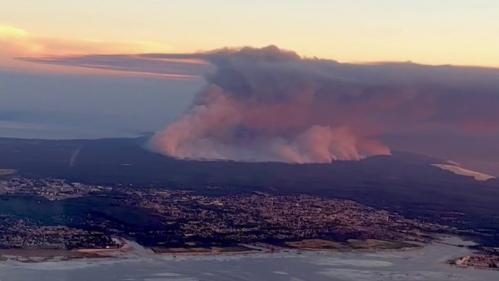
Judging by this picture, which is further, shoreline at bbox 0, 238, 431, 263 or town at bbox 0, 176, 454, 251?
town at bbox 0, 176, 454, 251

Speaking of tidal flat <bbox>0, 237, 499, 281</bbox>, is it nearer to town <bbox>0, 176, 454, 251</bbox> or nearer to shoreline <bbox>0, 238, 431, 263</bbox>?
shoreline <bbox>0, 238, 431, 263</bbox>

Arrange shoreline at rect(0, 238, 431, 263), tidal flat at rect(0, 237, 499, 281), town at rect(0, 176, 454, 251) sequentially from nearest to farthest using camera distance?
tidal flat at rect(0, 237, 499, 281)
shoreline at rect(0, 238, 431, 263)
town at rect(0, 176, 454, 251)

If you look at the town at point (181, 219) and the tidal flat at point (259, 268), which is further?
the town at point (181, 219)

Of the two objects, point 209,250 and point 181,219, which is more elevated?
point 181,219

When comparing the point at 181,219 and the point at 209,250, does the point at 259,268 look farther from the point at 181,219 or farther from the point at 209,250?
the point at 181,219

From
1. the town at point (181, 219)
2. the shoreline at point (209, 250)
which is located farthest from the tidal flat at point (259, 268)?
the town at point (181, 219)

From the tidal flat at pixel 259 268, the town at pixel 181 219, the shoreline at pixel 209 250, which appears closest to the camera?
the tidal flat at pixel 259 268

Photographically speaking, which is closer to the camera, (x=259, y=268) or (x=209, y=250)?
(x=259, y=268)

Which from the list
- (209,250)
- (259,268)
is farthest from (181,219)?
(259,268)

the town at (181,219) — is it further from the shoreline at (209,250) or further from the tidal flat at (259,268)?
the tidal flat at (259,268)

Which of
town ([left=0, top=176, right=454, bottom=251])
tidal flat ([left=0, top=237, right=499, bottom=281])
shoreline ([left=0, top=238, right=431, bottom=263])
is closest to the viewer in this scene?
tidal flat ([left=0, top=237, right=499, bottom=281])

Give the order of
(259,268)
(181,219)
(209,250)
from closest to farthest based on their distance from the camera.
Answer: (259,268), (209,250), (181,219)

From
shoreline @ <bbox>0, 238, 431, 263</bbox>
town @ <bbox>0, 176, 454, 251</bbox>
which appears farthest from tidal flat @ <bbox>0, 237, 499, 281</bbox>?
town @ <bbox>0, 176, 454, 251</bbox>
